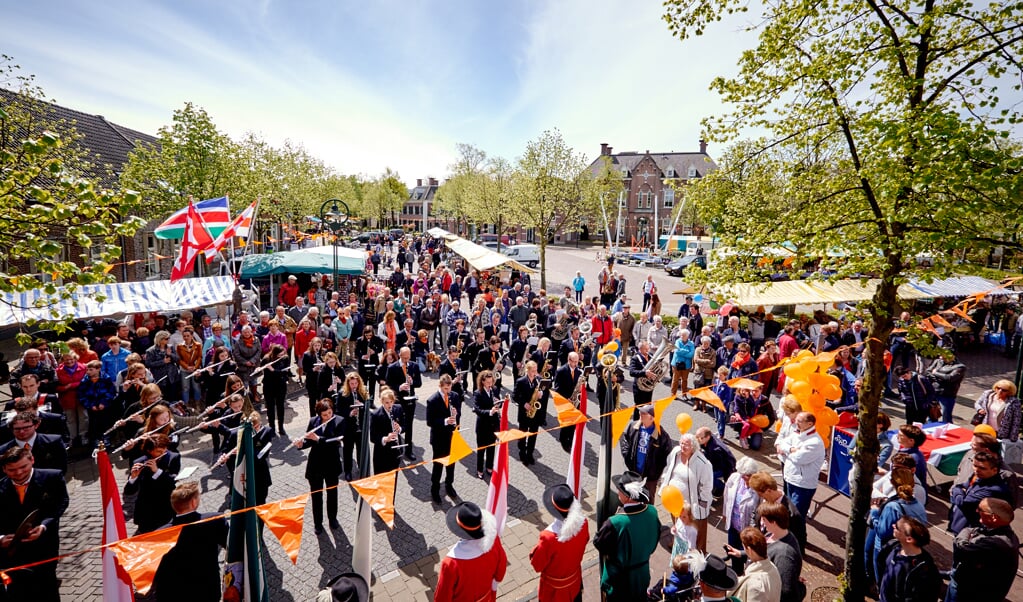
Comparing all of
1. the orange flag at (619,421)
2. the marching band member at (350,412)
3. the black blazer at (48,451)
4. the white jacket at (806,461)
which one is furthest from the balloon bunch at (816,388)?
the black blazer at (48,451)

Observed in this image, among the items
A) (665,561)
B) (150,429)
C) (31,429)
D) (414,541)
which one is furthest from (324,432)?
(665,561)

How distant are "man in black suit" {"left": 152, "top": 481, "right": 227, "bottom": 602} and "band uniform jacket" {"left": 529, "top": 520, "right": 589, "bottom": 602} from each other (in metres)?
3.10

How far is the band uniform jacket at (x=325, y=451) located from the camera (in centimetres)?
624

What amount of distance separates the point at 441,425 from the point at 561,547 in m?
3.27

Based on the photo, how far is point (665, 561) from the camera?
231 inches

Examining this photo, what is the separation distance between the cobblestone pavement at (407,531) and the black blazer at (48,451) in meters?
0.95

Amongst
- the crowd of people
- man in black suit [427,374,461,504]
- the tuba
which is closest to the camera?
the crowd of people

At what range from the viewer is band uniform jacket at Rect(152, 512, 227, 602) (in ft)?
14.1

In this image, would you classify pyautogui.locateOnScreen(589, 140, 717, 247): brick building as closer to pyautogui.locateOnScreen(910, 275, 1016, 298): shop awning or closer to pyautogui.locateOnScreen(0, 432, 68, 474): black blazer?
pyautogui.locateOnScreen(910, 275, 1016, 298): shop awning

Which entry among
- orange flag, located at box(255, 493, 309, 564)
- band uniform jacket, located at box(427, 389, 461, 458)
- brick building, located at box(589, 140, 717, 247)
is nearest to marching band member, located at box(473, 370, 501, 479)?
band uniform jacket, located at box(427, 389, 461, 458)

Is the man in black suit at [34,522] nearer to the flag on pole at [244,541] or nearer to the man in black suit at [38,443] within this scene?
the man in black suit at [38,443]

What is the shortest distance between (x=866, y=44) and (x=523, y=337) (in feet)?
26.9

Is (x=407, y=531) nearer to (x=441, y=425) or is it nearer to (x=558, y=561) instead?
(x=441, y=425)

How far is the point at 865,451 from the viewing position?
5.02 m
